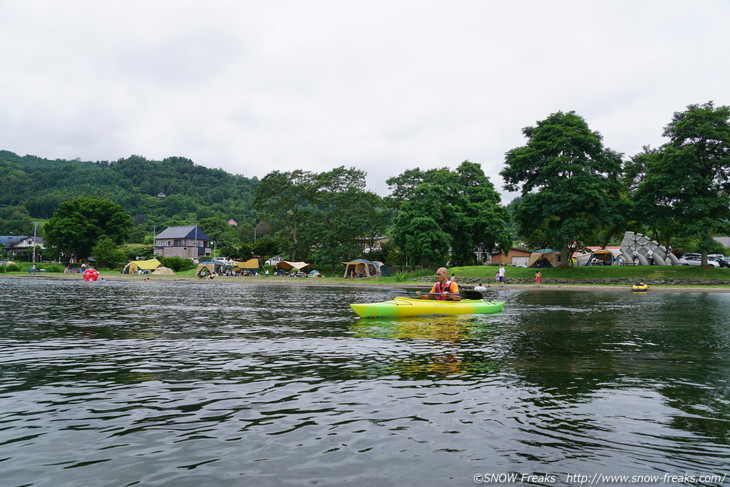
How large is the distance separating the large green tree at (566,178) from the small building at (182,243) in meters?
90.6

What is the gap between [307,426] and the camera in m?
6.71

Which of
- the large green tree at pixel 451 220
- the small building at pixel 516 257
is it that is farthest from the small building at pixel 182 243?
the small building at pixel 516 257

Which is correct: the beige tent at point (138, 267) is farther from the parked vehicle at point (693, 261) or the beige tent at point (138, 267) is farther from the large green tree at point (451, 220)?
the parked vehicle at point (693, 261)

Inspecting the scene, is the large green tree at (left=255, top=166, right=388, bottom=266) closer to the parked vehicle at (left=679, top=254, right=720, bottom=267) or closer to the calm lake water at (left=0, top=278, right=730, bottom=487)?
the parked vehicle at (left=679, top=254, right=720, bottom=267)

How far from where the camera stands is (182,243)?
4828 inches

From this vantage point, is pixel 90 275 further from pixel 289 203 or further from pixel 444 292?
pixel 444 292

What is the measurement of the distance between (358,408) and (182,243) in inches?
4906

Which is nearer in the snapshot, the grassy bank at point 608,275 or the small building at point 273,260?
the grassy bank at point 608,275

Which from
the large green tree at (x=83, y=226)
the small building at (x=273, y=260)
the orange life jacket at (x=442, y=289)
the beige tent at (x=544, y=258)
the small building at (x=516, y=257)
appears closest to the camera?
the orange life jacket at (x=442, y=289)

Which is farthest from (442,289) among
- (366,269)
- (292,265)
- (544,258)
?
→ (292,265)

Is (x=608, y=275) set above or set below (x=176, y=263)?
below

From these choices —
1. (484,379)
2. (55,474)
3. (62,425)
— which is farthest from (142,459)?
(484,379)

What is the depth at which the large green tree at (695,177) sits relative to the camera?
48250mm

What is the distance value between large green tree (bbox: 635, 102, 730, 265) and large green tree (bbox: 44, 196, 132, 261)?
91212mm
